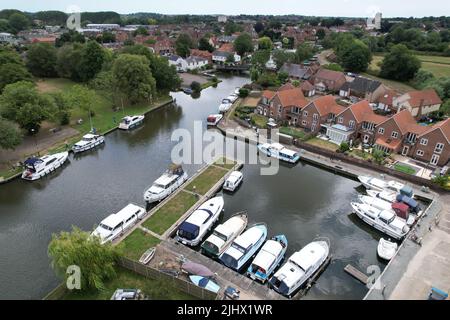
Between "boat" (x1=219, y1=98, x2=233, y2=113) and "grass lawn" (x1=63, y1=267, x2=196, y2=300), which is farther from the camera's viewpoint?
"boat" (x1=219, y1=98, x2=233, y2=113)

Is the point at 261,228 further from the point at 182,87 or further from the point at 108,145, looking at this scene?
the point at 182,87

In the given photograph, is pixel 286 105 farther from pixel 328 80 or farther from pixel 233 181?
pixel 328 80

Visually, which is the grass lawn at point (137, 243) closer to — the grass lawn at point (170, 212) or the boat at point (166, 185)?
the grass lawn at point (170, 212)

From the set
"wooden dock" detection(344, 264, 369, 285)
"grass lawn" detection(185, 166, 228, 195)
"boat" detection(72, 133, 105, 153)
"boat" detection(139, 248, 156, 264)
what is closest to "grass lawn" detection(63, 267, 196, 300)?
"boat" detection(139, 248, 156, 264)

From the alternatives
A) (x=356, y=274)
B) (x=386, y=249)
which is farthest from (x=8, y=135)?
(x=386, y=249)

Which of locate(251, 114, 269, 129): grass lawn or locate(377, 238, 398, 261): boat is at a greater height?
locate(251, 114, 269, 129): grass lawn

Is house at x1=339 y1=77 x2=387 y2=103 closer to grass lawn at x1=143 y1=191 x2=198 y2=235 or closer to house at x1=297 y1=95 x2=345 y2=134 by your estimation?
house at x1=297 y1=95 x2=345 y2=134
